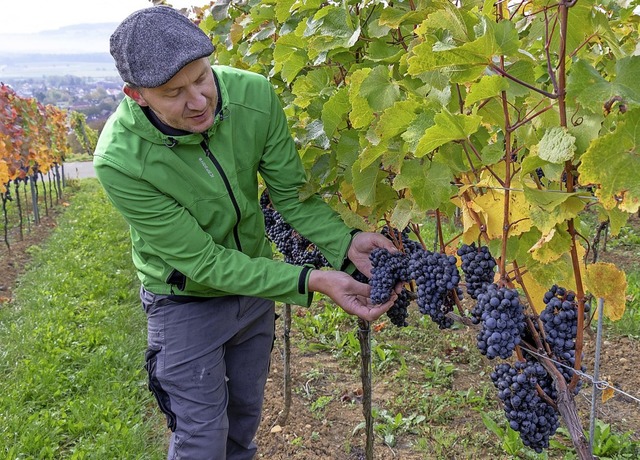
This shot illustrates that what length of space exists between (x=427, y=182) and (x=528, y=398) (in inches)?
23.5

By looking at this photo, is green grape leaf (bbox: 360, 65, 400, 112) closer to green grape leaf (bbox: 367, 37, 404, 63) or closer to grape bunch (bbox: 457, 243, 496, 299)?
green grape leaf (bbox: 367, 37, 404, 63)

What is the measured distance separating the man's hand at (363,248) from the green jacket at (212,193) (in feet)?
0.13

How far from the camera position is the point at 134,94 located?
190 cm

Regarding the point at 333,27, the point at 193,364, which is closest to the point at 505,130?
the point at 333,27

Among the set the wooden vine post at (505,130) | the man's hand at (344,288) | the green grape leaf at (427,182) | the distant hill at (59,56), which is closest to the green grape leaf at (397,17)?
the wooden vine post at (505,130)

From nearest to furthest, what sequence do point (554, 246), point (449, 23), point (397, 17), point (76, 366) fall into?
point (449, 23), point (554, 246), point (397, 17), point (76, 366)

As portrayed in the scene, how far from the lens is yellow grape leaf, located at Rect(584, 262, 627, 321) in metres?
1.28

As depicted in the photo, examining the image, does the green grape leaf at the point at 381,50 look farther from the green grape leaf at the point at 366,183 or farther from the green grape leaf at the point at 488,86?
the green grape leaf at the point at 488,86

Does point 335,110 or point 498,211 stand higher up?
point 335,110

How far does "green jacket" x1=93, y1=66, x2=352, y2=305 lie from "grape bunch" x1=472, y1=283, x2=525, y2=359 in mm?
824

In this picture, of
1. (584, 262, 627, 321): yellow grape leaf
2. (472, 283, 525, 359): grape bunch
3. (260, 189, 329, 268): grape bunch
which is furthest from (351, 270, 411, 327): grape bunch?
(584, 262, 627, 321): yellow grape leaf

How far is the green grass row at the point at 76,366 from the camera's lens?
3.32m

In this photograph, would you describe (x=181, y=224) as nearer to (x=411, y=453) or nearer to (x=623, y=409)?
(x=411, y=453)

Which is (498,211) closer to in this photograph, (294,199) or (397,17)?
(397,17)
